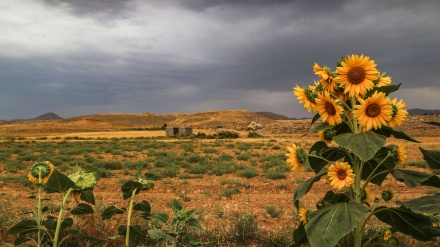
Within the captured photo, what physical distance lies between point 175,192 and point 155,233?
7.73 meters

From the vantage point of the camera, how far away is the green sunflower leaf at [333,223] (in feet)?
5.66

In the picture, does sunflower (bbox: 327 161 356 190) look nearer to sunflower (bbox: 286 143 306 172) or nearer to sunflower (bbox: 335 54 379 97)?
sunflower (bbox: 286 143 306 172)

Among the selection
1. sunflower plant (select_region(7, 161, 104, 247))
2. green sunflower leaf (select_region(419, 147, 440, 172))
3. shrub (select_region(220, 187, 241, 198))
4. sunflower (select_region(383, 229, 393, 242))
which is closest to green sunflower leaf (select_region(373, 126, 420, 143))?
green sunflower leaf (select_region(419, 147, 440, 172))

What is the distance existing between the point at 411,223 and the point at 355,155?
21.9 inches

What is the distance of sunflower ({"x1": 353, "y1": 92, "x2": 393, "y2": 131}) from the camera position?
1995 millimetres

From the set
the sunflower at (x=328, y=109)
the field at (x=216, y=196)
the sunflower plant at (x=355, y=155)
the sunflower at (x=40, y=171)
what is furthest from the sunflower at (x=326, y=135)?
the sunflower at (x=40, y=171)

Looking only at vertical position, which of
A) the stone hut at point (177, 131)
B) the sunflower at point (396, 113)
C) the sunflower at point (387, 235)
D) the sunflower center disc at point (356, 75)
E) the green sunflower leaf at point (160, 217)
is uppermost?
the sunflower center disc at point (356, 75)

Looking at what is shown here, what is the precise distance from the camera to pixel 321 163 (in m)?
2.35

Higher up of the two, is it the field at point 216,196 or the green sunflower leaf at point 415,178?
the green sunflower leaf at point 415,178

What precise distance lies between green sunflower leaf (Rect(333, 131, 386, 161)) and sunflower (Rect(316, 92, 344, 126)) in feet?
0.63

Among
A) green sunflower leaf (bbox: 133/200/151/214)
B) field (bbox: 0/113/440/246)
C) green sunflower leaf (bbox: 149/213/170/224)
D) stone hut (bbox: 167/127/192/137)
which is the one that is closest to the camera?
green sunflower leaf (bbox: 149/213/170/224)

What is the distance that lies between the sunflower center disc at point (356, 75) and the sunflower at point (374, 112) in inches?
5.0

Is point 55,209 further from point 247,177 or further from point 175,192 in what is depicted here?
point 247,177

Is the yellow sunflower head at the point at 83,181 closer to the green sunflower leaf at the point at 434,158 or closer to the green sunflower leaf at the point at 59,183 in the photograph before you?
the green sunflower leaf at the point at 59,183
